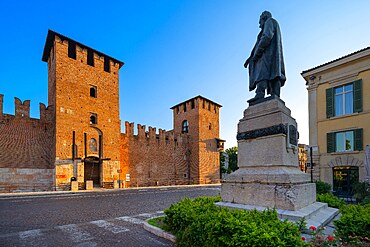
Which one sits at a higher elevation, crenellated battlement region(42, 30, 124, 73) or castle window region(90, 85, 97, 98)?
crenellated battlement region(42, 30, 124, 73)

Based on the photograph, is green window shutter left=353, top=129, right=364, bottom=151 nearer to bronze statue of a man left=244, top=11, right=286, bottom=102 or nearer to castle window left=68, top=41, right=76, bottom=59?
bronze statue of a man left=244, top=11, right=286, bottom=102

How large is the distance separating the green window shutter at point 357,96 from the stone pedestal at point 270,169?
11327mm

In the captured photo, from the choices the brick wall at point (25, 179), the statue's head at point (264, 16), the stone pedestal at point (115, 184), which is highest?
the statue's head at point (264, 16)

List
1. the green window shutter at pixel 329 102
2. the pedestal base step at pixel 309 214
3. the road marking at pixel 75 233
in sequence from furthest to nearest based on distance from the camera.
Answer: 1. the green window shutter at pixel 329 102
2. the road marking at pixel 75 233
3. the pedestal base step at pixel 309 214

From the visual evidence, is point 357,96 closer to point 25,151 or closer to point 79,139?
point 79,139

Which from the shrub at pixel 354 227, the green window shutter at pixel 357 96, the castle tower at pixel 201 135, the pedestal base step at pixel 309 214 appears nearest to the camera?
the shrub at pixel 354 227

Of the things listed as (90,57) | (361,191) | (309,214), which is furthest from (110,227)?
(90,57)

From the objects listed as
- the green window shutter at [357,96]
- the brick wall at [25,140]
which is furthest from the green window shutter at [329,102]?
the brick wall at [25,140]

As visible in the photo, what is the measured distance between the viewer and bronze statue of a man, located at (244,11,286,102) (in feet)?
19.2

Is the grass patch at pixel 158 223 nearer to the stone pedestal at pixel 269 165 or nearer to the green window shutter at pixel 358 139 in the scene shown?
the stone pedestal at pixel 269 165

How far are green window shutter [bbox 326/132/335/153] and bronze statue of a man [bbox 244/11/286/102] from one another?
38.4 feet

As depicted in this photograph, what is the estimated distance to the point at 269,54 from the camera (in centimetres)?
605

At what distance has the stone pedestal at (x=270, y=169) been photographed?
4547 mm

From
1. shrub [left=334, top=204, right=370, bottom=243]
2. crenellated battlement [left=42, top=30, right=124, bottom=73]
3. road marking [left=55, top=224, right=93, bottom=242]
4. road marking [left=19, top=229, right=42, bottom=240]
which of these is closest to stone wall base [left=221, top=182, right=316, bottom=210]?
shrub [left=334, top=204, right=370, bottom=243]
